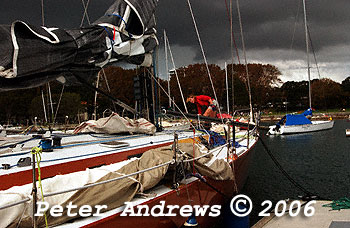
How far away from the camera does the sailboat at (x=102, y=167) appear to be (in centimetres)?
294

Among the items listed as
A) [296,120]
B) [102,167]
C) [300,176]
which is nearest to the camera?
[102,167]

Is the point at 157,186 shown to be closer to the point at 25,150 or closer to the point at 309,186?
the point at 25,150

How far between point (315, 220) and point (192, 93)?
18526mm

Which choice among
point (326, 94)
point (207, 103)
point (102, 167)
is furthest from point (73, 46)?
point (326, 94)

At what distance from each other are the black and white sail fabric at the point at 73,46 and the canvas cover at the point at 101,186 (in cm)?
142

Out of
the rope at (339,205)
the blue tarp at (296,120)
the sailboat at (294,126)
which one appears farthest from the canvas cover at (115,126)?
the blue tarp at (296,120)

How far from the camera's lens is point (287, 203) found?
24.2 ft

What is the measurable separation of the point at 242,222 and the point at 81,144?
10.1 feet

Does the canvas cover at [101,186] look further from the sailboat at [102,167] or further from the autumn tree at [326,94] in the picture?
the autumn tree at [326,94]

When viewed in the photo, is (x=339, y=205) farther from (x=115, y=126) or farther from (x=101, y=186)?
(x=101, y=186)

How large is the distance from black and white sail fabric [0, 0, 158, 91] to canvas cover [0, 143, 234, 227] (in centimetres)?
142

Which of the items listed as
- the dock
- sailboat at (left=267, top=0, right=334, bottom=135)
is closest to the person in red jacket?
the dock

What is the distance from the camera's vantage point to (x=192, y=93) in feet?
78.4

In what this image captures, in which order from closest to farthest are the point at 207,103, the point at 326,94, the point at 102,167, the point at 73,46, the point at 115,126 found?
1. the point at 102,167
2. the point at 73,46
3. the point at 115,126
4. the point at 207,103
5. the point at 326,94
